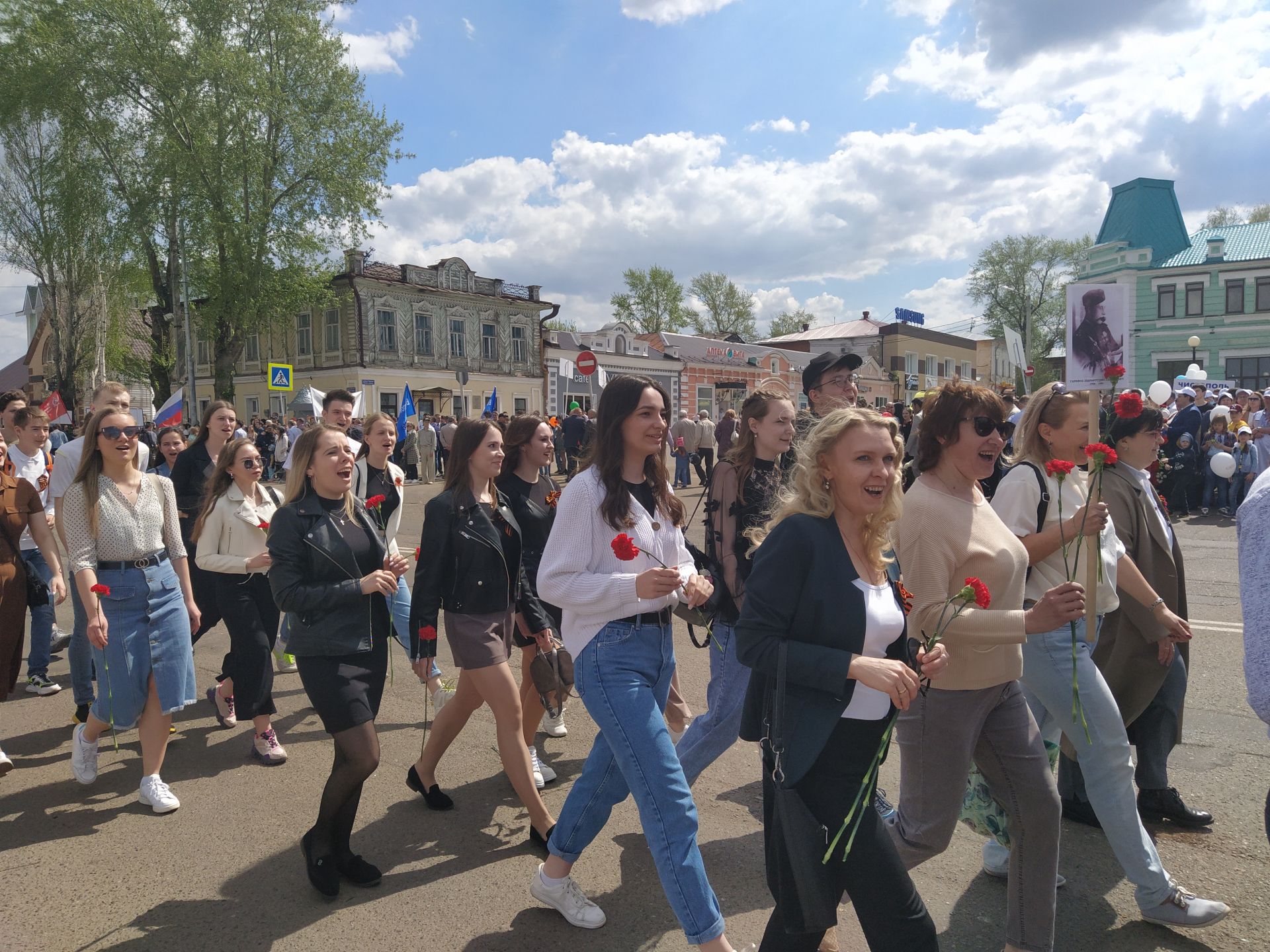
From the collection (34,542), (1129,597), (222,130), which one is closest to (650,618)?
(1129,597)

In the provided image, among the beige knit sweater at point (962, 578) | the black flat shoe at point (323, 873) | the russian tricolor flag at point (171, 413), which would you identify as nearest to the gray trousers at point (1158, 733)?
the beige knit sweater at point (962, 578)

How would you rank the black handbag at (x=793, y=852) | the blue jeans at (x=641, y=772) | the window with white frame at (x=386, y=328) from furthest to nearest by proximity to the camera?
the window with white frame at (x=386, y=328)
the blue jeans at (x=641, y=772)
the black handbag at (x=793, y=852)

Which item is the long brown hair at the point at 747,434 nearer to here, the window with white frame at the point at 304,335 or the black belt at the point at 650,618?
the black belt at the point at 650,618

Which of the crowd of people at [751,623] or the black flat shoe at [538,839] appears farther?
the black flat shoe at [538,839]

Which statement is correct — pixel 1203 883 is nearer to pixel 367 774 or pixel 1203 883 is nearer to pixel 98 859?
pixel 367 774

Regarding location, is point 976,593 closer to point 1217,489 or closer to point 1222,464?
point 1222,464

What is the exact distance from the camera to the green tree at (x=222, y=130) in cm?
2647

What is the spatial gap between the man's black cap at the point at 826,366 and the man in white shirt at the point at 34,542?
5171 millimetres

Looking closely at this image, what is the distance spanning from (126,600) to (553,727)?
7.77 feet

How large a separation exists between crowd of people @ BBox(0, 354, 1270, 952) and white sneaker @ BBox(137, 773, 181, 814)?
13mm

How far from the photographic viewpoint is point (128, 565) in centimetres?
439

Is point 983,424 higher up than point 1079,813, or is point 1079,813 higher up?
point 983,424

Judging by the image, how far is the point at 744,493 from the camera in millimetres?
3926

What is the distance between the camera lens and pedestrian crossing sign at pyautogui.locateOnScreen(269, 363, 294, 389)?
20.5m
